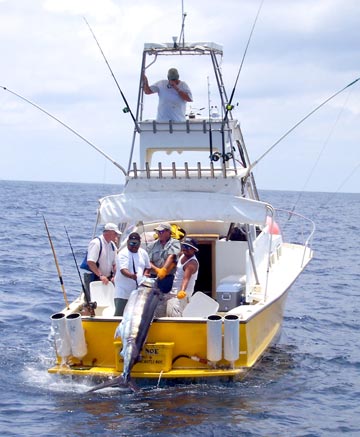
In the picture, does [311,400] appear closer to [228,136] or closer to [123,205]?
[123,205]

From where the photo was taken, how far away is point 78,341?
8898mm

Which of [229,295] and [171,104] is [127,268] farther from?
[171,104]

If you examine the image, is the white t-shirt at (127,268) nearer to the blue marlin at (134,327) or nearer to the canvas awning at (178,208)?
the blue marlin at (134,327)

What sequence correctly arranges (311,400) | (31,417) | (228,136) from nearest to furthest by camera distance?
(31,417)
(311,400)
(228,136)

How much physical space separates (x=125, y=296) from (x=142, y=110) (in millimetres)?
Result: 3601

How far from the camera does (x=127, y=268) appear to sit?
948cm

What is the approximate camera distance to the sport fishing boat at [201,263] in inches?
348

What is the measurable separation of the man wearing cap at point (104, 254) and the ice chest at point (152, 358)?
Answer: 163 centimetres

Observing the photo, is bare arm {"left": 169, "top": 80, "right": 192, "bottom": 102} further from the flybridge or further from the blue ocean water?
the blue ocean water

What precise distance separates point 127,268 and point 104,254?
40.0 inches

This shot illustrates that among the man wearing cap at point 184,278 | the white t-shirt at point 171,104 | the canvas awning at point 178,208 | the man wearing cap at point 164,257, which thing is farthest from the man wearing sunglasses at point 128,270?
the white t-shirt at point 171,104

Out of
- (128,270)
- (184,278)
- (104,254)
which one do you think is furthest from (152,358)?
(104,254)

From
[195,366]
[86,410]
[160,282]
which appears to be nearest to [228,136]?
[160,282]

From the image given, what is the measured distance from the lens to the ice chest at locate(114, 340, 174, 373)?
28.8ft
